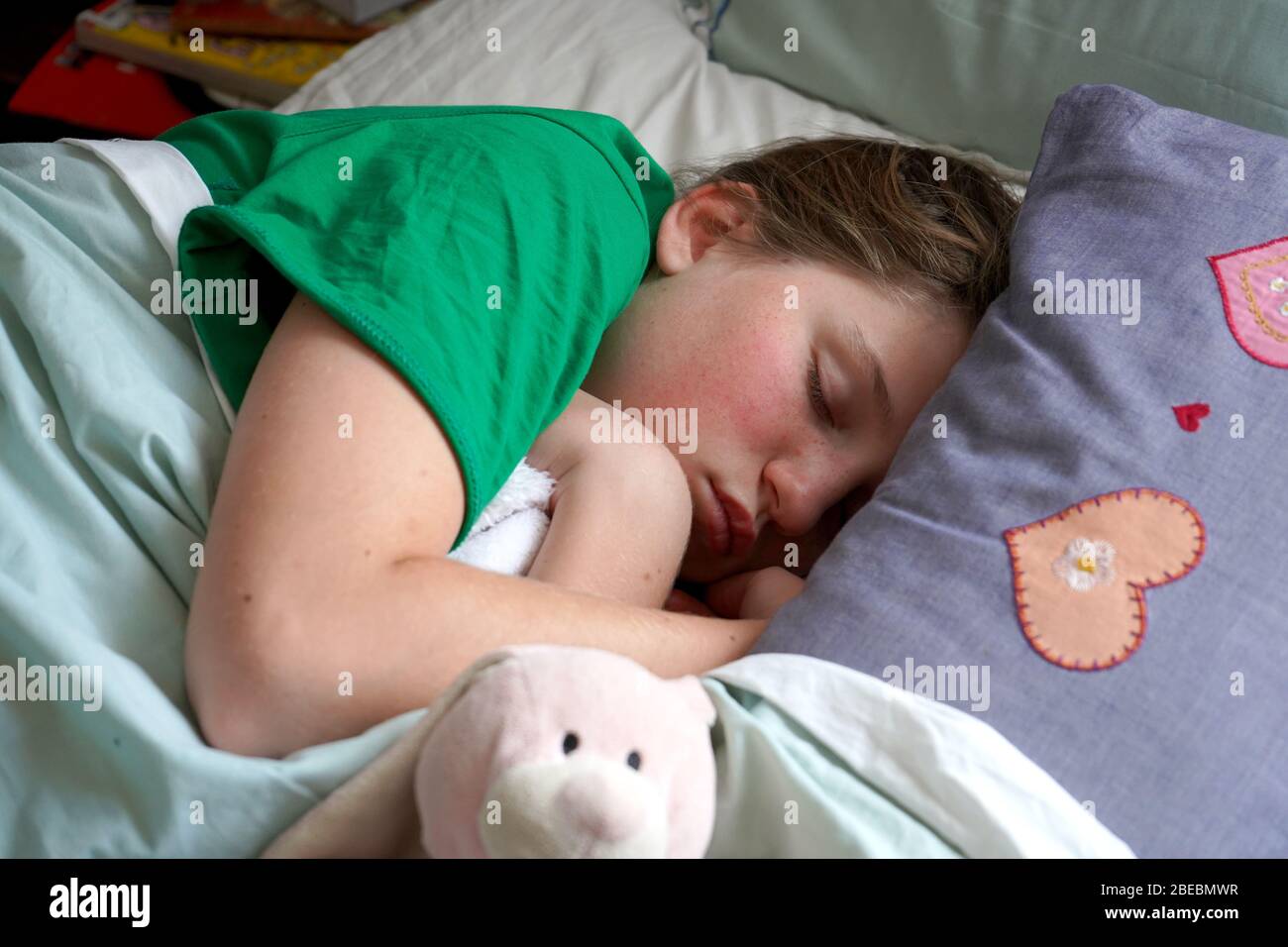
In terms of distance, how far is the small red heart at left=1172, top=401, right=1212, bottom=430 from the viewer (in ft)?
2.60

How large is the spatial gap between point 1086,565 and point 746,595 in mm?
320

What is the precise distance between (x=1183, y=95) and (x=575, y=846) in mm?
1140

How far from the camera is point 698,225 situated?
1.12 metres

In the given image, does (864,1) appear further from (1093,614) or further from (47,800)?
(47,800)

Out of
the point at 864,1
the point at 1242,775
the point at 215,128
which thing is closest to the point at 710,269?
the point at 215,128

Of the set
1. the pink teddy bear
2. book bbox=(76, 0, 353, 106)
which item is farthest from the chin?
book bbox=(76, 0, 353, 106)

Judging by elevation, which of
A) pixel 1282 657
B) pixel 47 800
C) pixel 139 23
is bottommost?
pixel 47 800

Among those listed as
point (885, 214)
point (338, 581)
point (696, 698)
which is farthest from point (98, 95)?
point (696, 698)

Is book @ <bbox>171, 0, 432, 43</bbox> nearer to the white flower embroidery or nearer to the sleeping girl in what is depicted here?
Result: the sleeping girl

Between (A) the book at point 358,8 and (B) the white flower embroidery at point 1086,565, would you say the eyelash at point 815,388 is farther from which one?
(A) the book at point 358,8

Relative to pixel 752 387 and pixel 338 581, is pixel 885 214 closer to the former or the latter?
pixel 752 387

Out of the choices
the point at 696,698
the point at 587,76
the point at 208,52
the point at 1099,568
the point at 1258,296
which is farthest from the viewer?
the point at 208,52

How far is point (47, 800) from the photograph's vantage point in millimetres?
676

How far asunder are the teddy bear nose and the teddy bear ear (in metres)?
0.10
